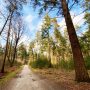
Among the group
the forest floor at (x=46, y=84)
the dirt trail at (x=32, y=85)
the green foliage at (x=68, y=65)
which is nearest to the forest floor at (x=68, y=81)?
the forest floor at (x=46, y=84)

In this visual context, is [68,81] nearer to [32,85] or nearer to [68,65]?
[32,85]

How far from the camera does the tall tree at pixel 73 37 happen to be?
39.3 feet

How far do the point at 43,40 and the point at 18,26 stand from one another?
6670 millimetres

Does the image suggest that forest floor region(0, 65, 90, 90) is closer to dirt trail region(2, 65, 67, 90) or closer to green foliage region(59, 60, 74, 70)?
dirt trail region(2, 65, 67, 90)

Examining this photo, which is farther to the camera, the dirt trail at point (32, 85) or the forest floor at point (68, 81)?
the dirt trail at point (32, 85)

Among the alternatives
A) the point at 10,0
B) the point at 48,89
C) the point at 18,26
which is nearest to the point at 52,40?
the point at 18,26

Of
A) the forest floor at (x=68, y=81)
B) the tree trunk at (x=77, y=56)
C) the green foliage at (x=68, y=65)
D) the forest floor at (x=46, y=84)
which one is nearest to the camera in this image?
the forest floor at (x=68, y=81)

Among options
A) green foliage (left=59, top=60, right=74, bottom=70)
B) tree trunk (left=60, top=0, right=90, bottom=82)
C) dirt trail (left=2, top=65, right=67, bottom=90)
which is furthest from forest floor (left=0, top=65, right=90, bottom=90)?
green foliage (left=59, top=60, right=74, bottom=70)

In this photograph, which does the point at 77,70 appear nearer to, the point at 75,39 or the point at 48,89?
the point at 75,39

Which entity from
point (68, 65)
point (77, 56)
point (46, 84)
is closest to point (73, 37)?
point (77, 56)

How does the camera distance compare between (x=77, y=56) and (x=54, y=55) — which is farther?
(x=54, y=55)

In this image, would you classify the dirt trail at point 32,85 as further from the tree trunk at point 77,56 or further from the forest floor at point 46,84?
the tree trunk at point 77,56

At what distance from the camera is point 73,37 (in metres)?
12.6

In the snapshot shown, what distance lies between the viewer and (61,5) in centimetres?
1373
